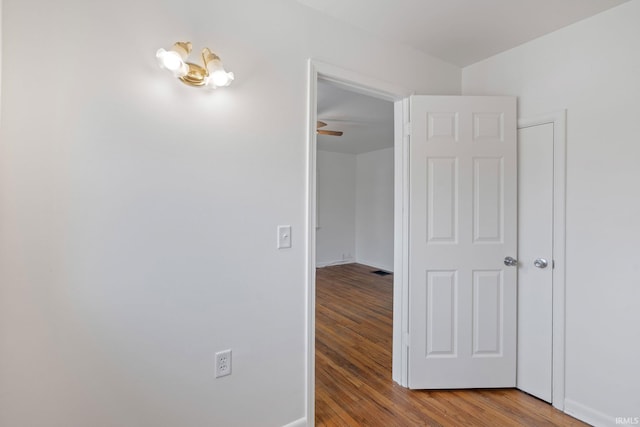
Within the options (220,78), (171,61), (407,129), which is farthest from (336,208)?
(171,61)

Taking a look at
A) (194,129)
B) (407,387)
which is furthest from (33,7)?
(407,387)

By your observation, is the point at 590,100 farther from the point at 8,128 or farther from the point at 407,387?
the point at 8,128

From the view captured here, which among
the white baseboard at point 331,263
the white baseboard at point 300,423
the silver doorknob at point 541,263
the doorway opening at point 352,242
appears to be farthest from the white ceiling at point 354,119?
the white baseboard at point 331,263

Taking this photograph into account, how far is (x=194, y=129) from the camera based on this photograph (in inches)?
55.4

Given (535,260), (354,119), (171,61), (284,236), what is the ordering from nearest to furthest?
(171,61) < (284,236) < (535,260) < (354,119)

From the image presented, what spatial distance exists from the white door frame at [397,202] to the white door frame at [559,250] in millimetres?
967

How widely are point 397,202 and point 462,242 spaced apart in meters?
0.55

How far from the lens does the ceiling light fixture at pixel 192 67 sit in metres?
1.21

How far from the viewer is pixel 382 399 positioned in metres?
2.05

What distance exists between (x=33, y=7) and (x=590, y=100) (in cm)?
287

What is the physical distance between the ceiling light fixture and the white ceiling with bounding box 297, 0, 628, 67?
2.46ft

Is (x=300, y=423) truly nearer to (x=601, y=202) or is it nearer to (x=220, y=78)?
(x=220, y=78)

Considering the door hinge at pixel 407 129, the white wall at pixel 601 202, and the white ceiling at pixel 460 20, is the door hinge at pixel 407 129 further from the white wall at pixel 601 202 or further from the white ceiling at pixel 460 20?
the white wall at pixel 601 202

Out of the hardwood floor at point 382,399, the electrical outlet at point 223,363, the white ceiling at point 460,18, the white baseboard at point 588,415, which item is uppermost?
the white ceiling at point 460,18
